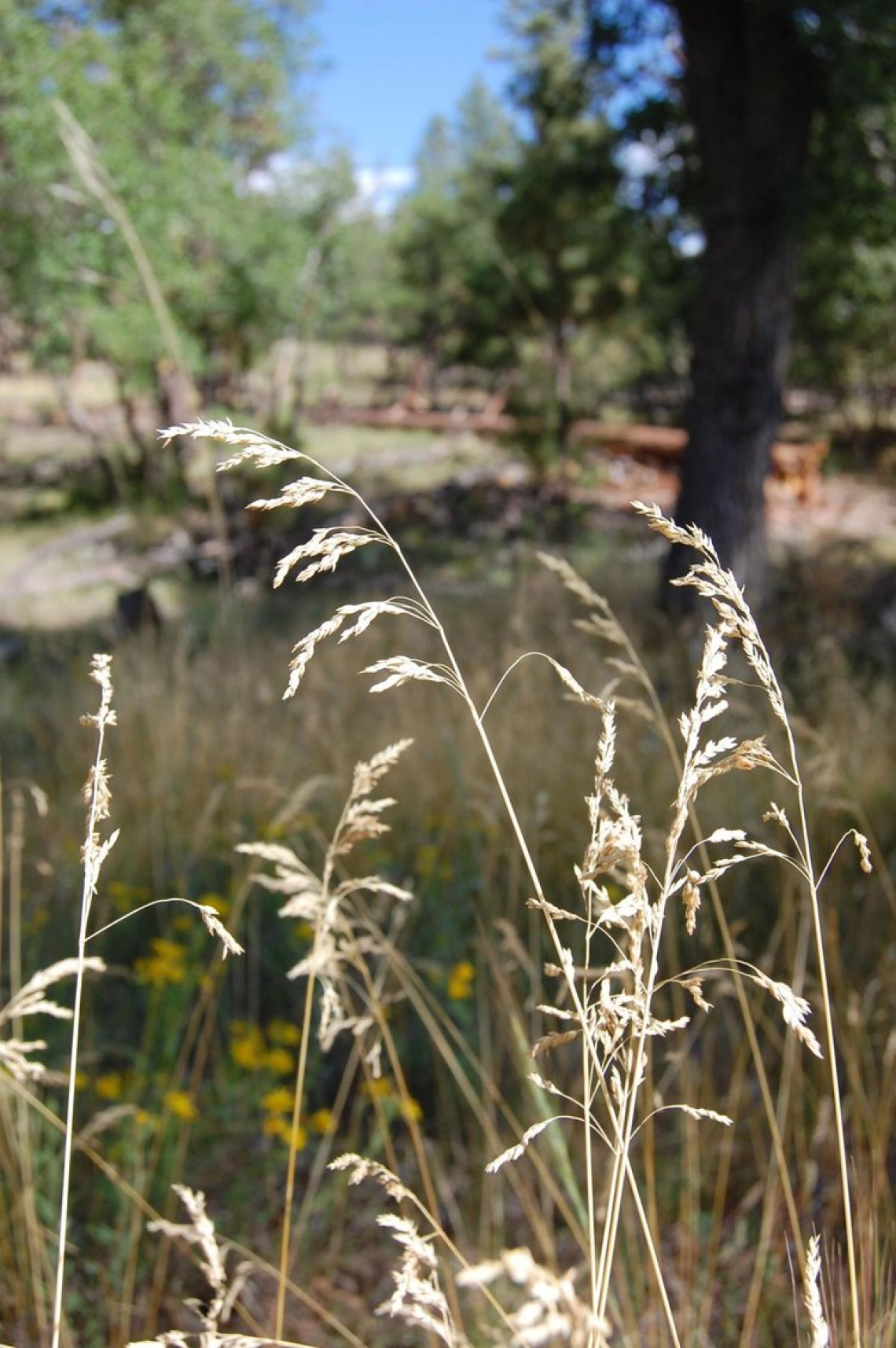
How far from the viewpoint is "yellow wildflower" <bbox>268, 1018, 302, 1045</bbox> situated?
203cm

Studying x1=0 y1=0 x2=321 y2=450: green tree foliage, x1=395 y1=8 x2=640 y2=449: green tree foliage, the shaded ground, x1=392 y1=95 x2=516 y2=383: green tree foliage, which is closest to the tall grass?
x1=395 y1=8 x2=640 y2=449: green tree foliage

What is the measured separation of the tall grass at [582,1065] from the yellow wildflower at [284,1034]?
9 centimetres

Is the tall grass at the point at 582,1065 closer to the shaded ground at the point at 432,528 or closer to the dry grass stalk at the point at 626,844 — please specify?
the dry grass stalk at the point at 626,844

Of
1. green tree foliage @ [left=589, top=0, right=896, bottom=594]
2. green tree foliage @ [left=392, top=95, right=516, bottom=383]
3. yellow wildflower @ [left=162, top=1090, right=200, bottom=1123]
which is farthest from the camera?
green tree foliage @ [left=392, top=95, right=516, bottom=383]

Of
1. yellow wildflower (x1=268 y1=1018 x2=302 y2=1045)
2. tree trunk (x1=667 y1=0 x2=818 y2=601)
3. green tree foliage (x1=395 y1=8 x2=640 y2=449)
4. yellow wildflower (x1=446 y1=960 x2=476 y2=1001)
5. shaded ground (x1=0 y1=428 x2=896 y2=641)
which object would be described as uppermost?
green tree foliage (x1=395 y1=8 x2=640 y2=449)

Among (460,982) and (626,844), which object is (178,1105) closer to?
(460,982)

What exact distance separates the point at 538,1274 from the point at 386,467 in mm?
15788

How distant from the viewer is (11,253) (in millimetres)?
11977

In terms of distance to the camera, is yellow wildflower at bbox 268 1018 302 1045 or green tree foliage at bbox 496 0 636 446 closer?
yellow wildflower at bbox 268 1018 302 1045

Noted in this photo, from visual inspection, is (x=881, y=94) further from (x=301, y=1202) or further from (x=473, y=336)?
(x=473, y=336)

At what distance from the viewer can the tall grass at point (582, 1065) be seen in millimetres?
768

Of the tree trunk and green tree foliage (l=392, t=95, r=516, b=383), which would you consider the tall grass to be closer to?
the tree trunk

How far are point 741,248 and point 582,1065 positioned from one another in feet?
15.9

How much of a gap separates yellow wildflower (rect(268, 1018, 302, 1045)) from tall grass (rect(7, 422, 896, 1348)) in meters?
0.09
